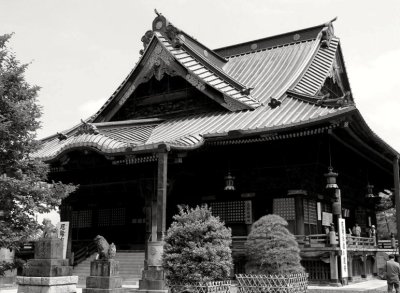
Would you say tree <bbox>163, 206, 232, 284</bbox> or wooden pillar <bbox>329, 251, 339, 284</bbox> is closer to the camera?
tree <bbox>163, 206, 232, 284</bbox>

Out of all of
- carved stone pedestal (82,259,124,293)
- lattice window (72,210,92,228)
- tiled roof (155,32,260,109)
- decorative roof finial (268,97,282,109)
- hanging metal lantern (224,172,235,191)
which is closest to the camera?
carved stone pedestal (82,259,124,293)

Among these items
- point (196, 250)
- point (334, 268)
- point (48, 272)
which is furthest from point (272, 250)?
point (48, 272)

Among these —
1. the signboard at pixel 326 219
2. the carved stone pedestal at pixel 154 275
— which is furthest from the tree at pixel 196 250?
the signboard at pixel 326 219

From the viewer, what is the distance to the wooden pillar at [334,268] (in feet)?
58.9

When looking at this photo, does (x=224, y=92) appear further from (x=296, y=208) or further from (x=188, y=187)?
(x=296, y=208)

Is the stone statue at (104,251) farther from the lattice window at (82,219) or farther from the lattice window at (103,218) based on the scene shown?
the lattice window at (82,219)

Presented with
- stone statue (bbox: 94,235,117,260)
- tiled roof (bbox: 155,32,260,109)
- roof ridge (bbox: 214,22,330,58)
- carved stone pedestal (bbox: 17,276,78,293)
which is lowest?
carved stone pedestal (bbox: 17,276,78,293)

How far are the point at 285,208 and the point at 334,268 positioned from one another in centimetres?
340

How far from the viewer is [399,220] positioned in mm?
20672

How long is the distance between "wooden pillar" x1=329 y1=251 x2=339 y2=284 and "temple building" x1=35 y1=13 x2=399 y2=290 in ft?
0.12

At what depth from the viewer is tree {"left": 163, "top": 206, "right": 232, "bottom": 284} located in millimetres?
12672

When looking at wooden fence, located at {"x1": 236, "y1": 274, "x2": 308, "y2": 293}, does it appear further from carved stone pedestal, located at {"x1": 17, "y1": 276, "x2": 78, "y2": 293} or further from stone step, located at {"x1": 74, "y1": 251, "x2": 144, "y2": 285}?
stone step, located at {"x1": 74, "y1": 251, "x2": 144, "y2": 285}

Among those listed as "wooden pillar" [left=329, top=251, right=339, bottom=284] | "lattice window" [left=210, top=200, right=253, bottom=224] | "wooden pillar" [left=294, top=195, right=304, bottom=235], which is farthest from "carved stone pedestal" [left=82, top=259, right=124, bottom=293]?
"wooden pillar" [left=294, top=195, right=304, bottom=235]

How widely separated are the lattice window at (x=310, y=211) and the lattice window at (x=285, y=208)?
0.57 metres
